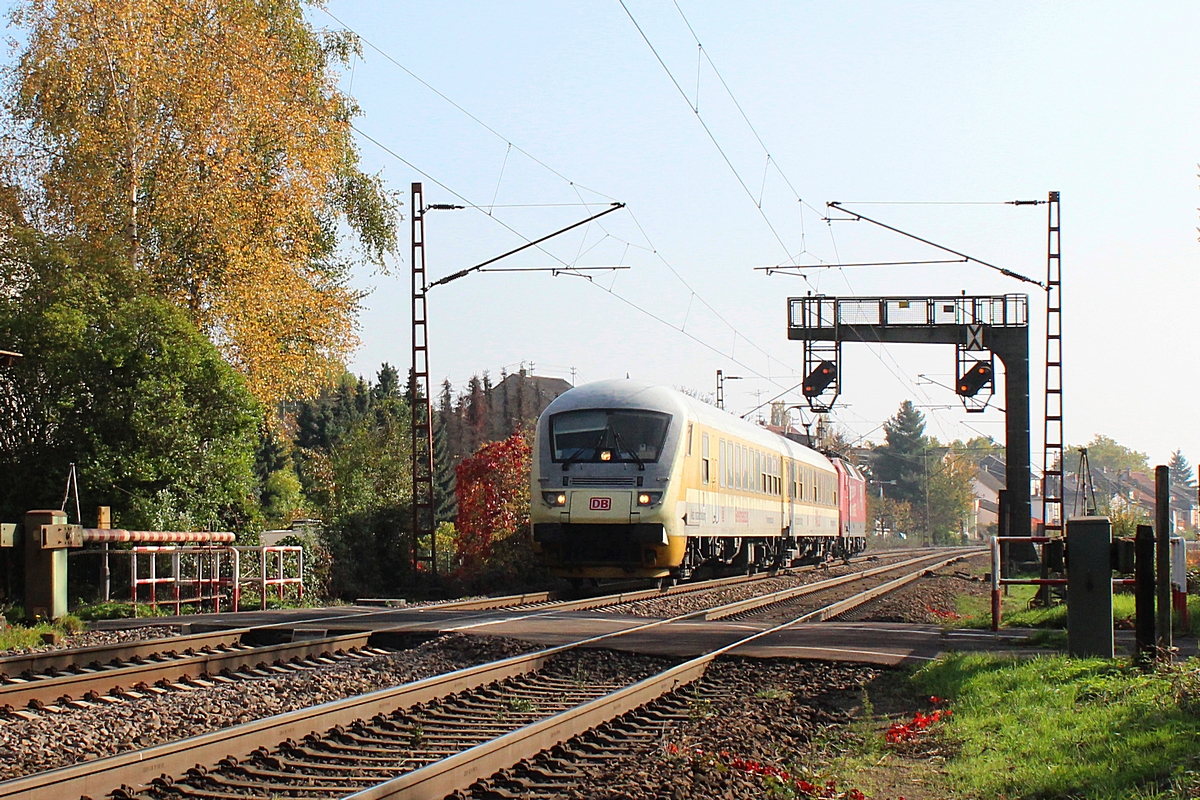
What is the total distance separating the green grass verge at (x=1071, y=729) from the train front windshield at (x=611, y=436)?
1066cm

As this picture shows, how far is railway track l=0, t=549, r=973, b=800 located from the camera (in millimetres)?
5949

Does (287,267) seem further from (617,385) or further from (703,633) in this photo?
(703,633)

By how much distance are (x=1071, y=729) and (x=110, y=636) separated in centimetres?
1039

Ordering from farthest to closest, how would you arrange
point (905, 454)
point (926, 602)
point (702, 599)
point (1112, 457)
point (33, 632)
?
point (1112, 457), point (905, 454), point (926, 602), point (702, 599), point (33, 632)

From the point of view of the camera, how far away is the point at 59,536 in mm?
14859

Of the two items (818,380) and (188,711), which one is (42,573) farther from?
(818,380)

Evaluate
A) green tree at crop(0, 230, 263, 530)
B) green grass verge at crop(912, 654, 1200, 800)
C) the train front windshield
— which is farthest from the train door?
green grass verge at crop(912, 654, 1200, 800)

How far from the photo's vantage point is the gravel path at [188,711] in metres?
7.26

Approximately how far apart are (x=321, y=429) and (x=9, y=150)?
6326 centimetres

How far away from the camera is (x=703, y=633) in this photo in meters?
14.2

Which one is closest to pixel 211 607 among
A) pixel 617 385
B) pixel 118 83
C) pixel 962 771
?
pixel 617 385

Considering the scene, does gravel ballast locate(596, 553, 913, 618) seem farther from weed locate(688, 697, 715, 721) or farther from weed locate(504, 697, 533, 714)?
weed locate(504, 697, 533, 714)

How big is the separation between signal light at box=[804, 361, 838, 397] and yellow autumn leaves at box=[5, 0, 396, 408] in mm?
14827

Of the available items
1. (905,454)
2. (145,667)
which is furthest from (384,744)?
(905,454)
